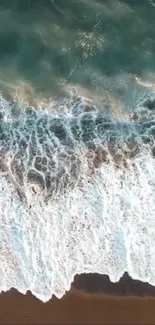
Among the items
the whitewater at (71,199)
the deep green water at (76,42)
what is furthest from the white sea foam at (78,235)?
the deep green water at (76,42)

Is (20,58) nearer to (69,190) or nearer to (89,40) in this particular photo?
(89,40)

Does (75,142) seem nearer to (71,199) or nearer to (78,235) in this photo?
(71,199)

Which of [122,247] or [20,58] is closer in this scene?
[122,247]

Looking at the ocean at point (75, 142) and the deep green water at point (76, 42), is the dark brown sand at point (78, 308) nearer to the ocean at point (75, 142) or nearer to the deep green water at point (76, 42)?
the ocean at point (75, 142)

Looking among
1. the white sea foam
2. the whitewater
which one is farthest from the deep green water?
the white sea foam

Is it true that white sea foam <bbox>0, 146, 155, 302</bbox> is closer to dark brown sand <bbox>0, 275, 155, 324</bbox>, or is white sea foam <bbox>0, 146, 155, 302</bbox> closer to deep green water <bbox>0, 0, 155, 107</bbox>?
dark brown sand <bbox>0, 275, 155, 324</bbox>

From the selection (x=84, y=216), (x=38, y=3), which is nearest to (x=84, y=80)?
(x=38, y=3)
